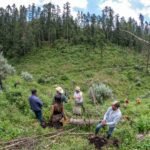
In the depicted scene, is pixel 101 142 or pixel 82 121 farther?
pixel 82 121

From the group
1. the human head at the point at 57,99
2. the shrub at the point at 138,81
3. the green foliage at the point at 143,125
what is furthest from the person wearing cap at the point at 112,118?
the shrub at the point at 138,81

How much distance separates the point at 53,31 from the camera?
103750mm

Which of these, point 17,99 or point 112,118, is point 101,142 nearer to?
point 112,118

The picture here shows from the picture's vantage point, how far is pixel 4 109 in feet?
63.0

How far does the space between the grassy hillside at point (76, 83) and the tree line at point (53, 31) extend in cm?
402

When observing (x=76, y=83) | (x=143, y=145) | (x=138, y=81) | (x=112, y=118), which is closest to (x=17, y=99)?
(x=112, y=118)

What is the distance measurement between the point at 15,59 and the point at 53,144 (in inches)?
2947

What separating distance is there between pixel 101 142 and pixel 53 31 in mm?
89809

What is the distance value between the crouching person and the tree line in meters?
72.6

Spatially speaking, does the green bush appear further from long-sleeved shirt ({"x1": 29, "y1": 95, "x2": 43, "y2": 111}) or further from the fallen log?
the fallen log

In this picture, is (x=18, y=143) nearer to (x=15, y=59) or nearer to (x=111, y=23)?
(x=15, y=59)

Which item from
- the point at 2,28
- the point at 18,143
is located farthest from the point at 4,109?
the point at 2,28

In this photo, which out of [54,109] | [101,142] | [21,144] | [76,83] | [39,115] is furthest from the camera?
[76,83]

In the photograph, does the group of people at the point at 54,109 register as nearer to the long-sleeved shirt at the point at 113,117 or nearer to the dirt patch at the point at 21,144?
the dirt patch at the point at 21,144
